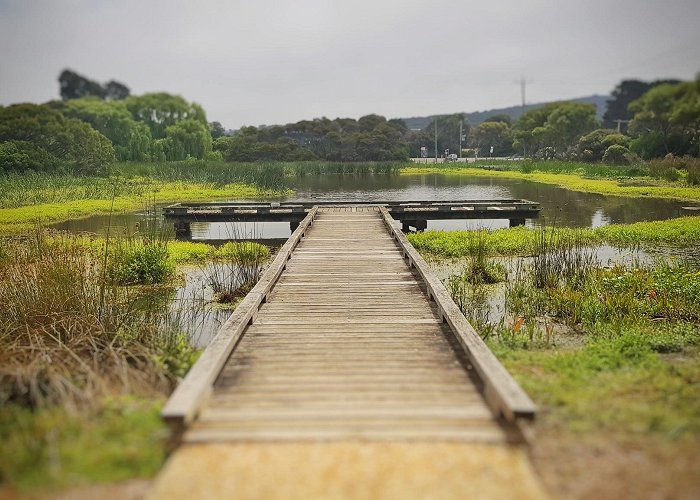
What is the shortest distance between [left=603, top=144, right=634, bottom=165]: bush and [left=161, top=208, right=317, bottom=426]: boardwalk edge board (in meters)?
16.5

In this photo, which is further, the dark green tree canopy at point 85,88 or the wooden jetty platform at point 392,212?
the dark green tree canopy at point 85,88

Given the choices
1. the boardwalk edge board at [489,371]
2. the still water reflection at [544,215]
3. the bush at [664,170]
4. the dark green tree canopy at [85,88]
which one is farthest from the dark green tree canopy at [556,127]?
the dark green tree canopy at [85,88]

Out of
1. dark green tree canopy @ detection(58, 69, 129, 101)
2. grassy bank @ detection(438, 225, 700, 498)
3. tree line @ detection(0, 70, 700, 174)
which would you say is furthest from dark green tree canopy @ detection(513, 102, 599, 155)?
dark green tree canopy @ detection(58, 69, 129, 101)

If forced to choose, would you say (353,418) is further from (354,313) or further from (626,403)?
(354,313)

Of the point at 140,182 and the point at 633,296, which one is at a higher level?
the point at 140,182

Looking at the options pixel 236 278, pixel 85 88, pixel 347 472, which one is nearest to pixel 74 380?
pixel 347 472

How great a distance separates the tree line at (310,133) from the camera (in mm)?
9656

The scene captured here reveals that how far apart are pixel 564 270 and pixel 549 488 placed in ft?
18.1

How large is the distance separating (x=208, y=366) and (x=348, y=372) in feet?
2.91

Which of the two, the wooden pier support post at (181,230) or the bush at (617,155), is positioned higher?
the bush at (617,155)

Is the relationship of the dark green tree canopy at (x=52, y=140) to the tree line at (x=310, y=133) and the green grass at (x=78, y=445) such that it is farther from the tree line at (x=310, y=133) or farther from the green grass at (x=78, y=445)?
the green grass at (x=78, y=445)

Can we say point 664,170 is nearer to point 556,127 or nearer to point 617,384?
point 617,384

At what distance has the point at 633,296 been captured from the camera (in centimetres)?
600

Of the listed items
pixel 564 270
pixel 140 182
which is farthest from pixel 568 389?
pixel 140 182
